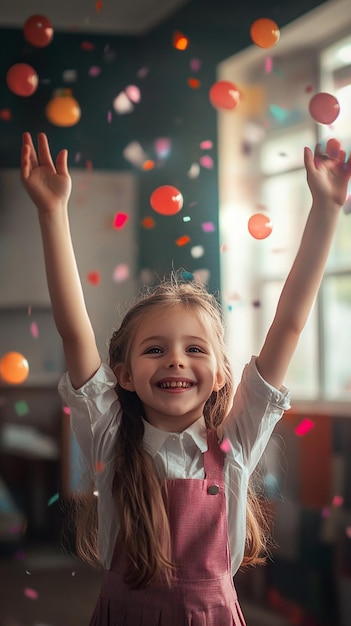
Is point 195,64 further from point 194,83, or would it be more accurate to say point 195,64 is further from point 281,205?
point 281,205

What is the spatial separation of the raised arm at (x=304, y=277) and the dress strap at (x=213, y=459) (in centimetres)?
12

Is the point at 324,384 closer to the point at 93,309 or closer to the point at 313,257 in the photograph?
the point at 93,309

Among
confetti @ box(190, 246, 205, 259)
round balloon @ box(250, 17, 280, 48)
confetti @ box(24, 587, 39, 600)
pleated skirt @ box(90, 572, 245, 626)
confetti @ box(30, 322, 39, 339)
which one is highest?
round balloon @ box(250, 17, 280, 48)

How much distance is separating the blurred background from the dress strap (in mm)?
1321

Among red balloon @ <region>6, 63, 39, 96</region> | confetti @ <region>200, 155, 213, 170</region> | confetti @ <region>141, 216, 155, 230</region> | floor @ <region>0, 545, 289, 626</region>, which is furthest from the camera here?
confetti @ <region>141, 216, 155, 230</region>

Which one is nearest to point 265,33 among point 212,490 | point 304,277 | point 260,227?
point 260,227

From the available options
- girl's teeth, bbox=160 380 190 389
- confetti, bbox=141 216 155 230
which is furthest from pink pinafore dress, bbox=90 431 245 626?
confetti, bbox=141 216 155 230

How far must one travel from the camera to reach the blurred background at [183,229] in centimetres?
254

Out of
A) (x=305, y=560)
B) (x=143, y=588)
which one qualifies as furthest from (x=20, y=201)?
(x=143, y=588)

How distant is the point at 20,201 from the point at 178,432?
7.44 ft

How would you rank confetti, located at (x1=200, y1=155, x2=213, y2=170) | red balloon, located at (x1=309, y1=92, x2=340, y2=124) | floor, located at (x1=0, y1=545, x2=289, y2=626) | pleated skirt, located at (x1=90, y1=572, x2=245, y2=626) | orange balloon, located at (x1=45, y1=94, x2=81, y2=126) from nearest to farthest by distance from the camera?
pleated skirt, located at (x1=90, y1=572, x2=245, y2=626)
red balloon, located at (x1=309, y1=92, x2=340, y2=124)
orange balloon, located at (x1=45, y1=94, x2=81, y2=126)
floor, located at (x1=0, y1=545, x2=289, y2=626)
confetti, located at (x1=200, y1=155, x2=213, y2=170)

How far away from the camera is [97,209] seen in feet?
10.9

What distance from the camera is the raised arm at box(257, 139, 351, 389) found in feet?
3.74

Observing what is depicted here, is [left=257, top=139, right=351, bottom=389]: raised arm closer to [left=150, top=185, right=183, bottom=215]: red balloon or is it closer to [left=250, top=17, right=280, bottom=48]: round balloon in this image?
[left=150, top=185, right=183, bottom=215]: red balloon
